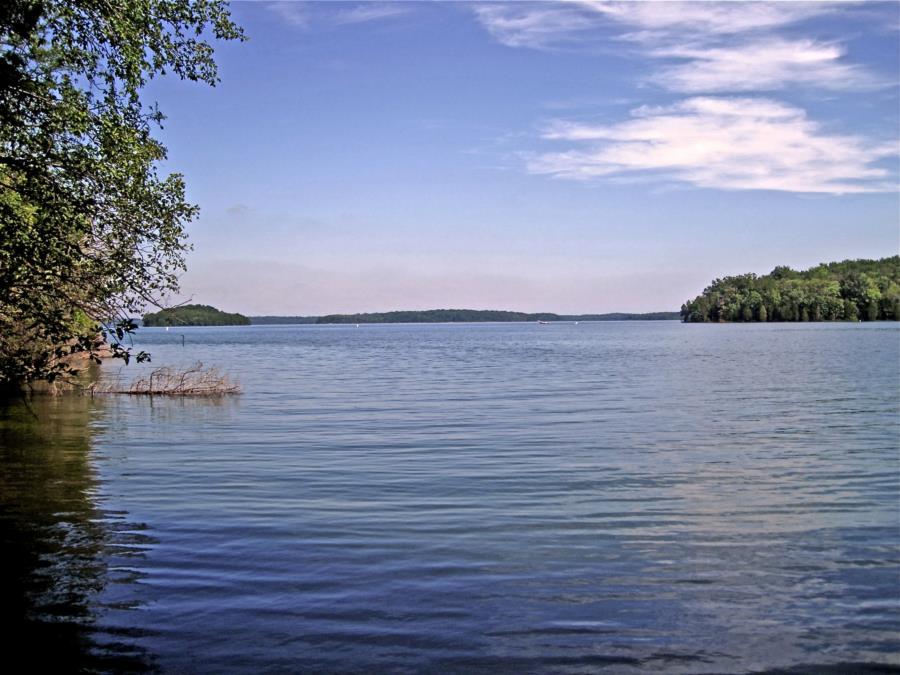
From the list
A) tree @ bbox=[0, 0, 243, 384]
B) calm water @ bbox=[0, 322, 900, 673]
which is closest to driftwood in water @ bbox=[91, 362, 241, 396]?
calm water @ bbox=[0, 322, 900, 673]

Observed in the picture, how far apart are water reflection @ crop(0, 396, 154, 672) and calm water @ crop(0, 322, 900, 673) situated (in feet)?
0.17

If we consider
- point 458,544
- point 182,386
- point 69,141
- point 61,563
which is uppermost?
point 69,141

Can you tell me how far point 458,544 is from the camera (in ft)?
40.4

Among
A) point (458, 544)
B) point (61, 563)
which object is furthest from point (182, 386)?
point (458, 544)

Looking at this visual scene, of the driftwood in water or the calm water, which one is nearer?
the calm water

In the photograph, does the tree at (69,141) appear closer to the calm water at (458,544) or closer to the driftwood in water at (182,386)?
the calm water at (458,544)

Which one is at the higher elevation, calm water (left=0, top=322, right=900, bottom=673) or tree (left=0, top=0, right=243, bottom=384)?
tree (left=0, top=0, right=243, bottom=384)

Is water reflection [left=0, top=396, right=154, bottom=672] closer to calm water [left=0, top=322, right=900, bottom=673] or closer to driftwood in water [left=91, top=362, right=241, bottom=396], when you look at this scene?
calm water [left=0, top=322, right=900, bottom=673]

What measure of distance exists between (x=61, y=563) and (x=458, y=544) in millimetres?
5609

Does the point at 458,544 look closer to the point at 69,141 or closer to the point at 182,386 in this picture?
the point at 69,141

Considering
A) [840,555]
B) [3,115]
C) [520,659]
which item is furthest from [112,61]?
[840,555]

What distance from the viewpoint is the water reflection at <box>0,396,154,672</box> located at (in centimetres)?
801

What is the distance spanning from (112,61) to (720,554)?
1095 cm

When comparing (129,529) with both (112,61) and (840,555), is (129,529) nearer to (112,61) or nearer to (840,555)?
(112,61)
